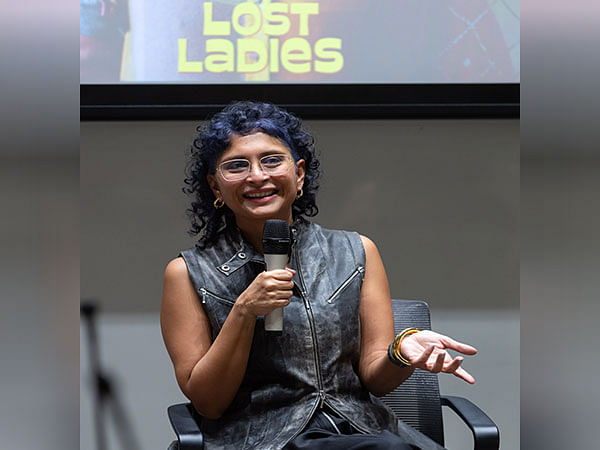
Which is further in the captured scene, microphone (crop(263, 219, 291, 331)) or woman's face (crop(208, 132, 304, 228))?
woman's face (crop(208, 132, 304, 228))

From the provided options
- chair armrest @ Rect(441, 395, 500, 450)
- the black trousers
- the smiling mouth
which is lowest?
chair armrest @ Rect(441, 395, 500, 450)

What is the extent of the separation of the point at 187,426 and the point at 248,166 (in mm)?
607

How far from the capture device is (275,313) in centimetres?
134

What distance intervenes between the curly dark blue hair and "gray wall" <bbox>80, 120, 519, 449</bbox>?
2.69ft

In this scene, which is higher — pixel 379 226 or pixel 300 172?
pixel 300 172

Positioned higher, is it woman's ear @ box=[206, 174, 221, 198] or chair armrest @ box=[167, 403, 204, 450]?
woman's ear @ box=[206, 174, 221, 198]

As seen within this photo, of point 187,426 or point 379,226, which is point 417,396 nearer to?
point 187,426

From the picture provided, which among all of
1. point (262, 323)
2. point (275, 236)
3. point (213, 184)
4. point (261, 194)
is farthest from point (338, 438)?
point (213, 184)

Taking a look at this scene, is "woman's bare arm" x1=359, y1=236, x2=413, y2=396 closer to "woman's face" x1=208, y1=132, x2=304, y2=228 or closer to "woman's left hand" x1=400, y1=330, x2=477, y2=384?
"woman's left hand" x1=400, y1=330, x2=477, y2=384

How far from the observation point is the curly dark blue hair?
1.62 m
